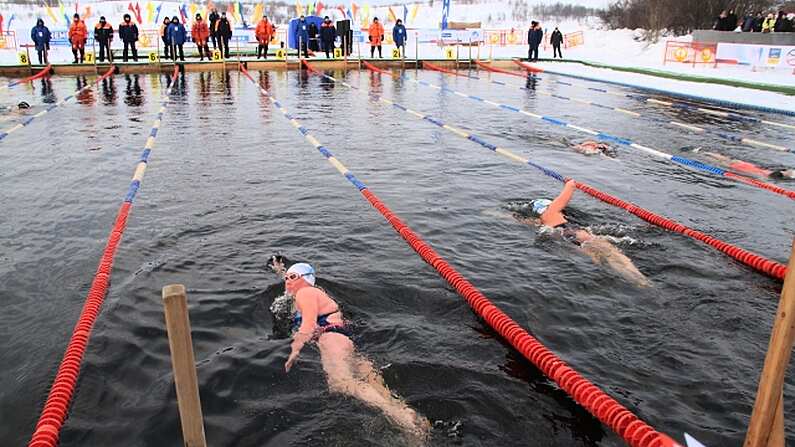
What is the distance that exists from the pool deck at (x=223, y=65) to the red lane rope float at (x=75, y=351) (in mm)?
20580

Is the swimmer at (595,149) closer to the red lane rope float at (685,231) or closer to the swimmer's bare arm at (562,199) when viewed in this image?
the red lane rope float at (685,231)

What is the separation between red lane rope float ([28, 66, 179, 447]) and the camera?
339 centimetres

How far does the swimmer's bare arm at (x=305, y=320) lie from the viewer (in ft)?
16.3

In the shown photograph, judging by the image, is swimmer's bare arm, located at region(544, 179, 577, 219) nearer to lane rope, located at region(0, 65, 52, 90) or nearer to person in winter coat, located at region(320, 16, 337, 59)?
lane rope, located at region(0, 65, 52, 90)

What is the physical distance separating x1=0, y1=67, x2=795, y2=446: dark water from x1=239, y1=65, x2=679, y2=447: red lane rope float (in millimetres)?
129

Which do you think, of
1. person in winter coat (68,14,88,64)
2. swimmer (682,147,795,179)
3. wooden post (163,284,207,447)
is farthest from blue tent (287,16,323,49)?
wooden post (163,284,207,447)

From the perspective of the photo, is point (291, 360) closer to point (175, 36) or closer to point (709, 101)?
point (709, 101)

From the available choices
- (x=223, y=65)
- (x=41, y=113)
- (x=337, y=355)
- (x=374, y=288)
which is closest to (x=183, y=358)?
(x=337, y=355)

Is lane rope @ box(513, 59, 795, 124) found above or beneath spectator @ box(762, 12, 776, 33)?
beneath

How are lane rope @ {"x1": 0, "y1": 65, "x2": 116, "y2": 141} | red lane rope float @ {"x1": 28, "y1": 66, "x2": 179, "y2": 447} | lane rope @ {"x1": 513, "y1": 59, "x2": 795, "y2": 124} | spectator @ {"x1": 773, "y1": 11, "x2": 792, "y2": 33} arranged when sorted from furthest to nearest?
1. spectator @ {"x1": 773, "y1": 11, "x2": 792, "y2": 33}
2. lane rope @ {"x1": 513, "y1": 59, "x2": 795, "y2": 124}
3. lane rope @ {"x1": 0, "y1": 65, "x2": 116, "y2": 141}
4. red lane rope float @ {"x1": 28, "y1": 66, "x2": 179, "y2": 447}

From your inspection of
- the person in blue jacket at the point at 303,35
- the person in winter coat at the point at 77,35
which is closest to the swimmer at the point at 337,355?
the person in winter coat at the point at 77,35

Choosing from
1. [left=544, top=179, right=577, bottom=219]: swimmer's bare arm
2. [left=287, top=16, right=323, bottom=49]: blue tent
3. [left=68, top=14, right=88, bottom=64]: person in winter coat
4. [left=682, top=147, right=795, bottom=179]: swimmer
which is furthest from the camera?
[left=287, top=16, right=323, bottom=49]: blue tent

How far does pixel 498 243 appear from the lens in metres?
7.42

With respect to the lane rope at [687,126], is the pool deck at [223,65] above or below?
above
